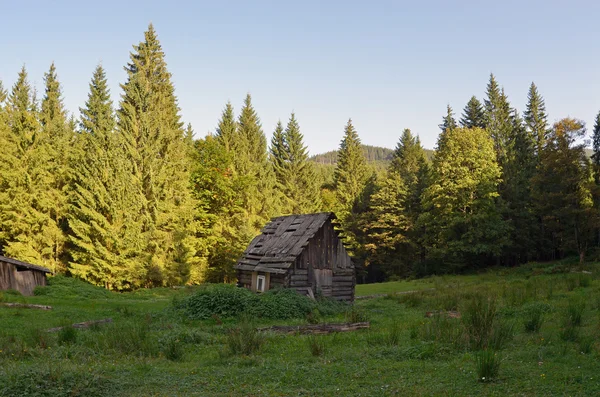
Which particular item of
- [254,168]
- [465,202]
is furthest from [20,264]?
[465,202]

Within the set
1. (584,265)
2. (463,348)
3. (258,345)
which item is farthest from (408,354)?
(584,265)

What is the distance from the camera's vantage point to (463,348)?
1149cm

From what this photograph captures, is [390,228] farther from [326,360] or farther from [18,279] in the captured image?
[326,360]

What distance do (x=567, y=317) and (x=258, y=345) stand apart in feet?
31.6

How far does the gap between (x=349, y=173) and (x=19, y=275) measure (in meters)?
47.6

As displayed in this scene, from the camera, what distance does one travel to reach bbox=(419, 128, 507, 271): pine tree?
45406 mm

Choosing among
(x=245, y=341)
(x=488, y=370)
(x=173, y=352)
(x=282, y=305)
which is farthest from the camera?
(x=282, y=305)

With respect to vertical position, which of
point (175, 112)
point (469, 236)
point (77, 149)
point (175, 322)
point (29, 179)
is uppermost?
point (175, 112)

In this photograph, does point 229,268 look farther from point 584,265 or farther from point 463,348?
point 463,348

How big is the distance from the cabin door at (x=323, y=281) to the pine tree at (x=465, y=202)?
75.0 ft

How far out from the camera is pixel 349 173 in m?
68.4

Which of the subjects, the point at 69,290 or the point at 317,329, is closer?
the point at 317,329

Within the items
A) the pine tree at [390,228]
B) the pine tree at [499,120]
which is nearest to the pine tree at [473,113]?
the pine tree at [499,120]

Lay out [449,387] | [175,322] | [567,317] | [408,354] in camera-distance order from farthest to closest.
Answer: [175,322]
[567,317]
[408,354]
[449,387]
